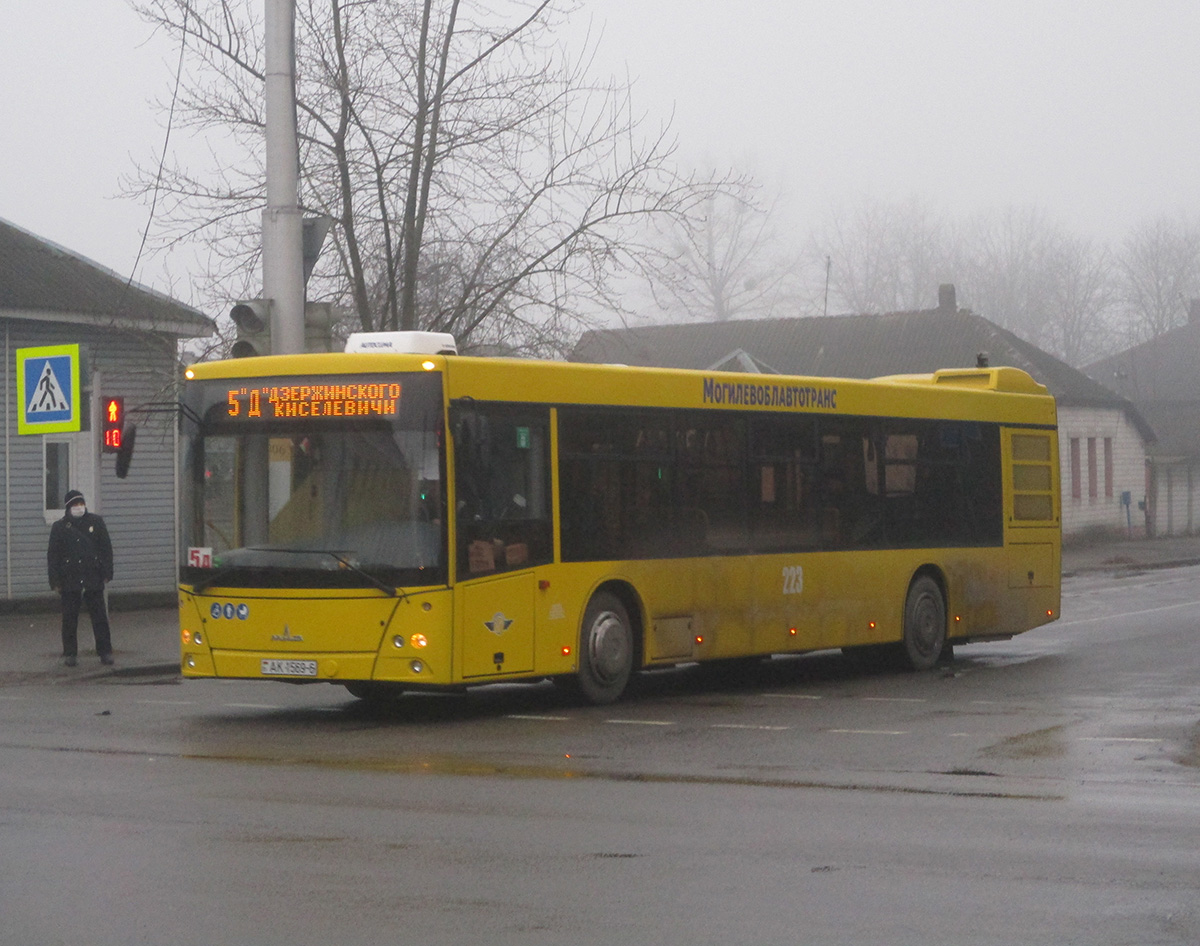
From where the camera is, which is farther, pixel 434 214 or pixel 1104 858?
pixel 434 214

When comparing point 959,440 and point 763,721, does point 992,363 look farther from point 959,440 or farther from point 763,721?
point 763,721

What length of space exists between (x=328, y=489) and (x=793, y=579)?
4982 millimetres

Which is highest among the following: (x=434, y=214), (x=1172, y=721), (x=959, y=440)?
(x=434, y=214)

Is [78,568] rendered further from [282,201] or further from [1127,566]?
[1127,566]

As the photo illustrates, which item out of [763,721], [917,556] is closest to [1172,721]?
[763,721]

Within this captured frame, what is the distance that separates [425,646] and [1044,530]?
9.46m

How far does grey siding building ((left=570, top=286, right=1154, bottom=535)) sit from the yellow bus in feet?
120

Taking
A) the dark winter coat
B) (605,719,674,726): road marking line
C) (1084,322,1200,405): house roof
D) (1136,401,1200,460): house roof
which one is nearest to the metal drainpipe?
the dark winter coat

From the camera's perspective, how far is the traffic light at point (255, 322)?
16984 mm

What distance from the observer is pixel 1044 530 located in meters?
19.8

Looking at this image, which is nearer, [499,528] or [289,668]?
[289,668]

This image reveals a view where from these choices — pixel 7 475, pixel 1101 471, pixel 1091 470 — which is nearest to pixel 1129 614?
pixel 7 475

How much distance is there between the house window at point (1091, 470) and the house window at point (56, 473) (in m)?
38.1

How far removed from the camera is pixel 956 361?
190 ft
